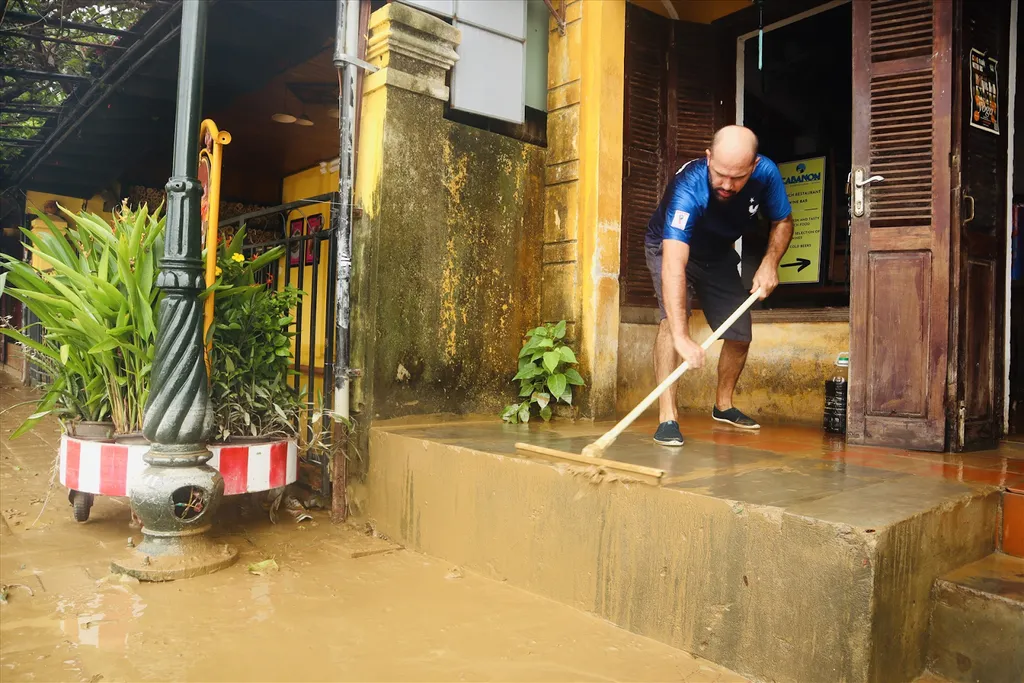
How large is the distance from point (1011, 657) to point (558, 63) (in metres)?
4.08

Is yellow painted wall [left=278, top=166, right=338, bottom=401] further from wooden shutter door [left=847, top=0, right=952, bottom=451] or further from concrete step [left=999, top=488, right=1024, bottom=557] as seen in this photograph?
concrete step [left=999, top=488, right=1024, bottom=557]

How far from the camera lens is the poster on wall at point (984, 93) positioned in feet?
11.9

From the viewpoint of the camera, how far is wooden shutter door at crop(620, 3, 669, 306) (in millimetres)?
4824

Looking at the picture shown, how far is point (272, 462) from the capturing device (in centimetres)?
359

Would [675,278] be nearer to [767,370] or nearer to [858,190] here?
[858,190]

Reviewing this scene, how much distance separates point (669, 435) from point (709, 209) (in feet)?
4.07

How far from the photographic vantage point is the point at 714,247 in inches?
155

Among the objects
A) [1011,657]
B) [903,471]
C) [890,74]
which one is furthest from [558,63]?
[1011,657]

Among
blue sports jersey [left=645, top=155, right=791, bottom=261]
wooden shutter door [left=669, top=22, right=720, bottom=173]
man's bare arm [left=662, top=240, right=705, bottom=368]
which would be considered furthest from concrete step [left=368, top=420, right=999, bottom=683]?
wooden shutter door [left=669, top=22, right=720, bottom=173]

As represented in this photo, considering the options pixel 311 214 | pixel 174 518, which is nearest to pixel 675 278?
pixel 174 518

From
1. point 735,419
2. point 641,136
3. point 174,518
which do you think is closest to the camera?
point 174,518

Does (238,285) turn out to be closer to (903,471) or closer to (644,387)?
(644,387)

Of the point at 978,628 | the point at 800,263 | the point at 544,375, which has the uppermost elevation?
the point at 800,263

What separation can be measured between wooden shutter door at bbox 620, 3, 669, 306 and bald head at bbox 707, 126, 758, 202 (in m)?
1.37
